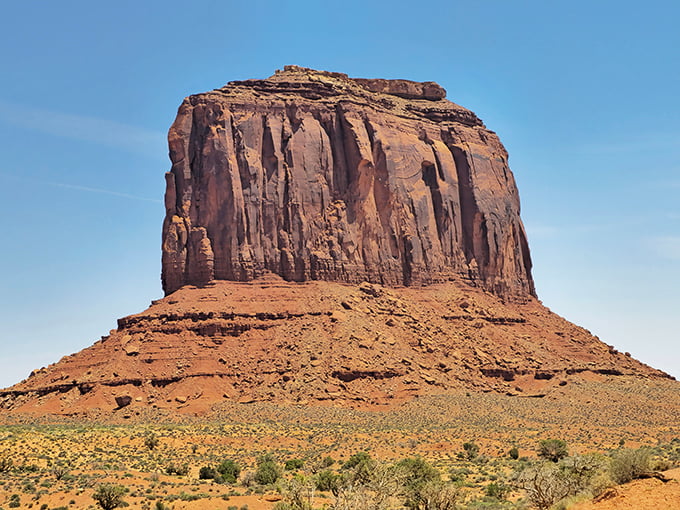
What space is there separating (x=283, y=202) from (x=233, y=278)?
8895 millimetres

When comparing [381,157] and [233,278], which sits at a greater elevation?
[381,157]

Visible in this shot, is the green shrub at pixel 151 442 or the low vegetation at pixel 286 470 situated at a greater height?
the green shrub at pixel 151 442

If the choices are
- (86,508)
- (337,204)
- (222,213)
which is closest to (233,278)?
(222,213)

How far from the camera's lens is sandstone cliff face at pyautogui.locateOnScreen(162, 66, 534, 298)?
272 ft

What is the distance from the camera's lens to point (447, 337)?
264ft

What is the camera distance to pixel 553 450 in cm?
4872

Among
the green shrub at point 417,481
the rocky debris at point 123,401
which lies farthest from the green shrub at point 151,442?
the green shrub at point 417,481

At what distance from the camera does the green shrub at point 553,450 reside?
4841cm

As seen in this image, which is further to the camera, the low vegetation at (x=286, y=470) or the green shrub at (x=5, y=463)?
the green shrub at (x=5, y=463)

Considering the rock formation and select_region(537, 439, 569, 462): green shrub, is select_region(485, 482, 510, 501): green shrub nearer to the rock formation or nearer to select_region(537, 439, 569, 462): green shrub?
select_region(537, 439, 569, 462): green shrub

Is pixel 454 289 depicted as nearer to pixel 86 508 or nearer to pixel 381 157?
pixel 381 157

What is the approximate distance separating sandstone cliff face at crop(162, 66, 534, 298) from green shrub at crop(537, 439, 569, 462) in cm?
3674

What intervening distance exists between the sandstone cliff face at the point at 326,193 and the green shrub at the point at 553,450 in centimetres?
3674

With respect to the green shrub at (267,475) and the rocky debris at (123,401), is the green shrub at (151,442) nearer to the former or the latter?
the green shrub at (267,475)
